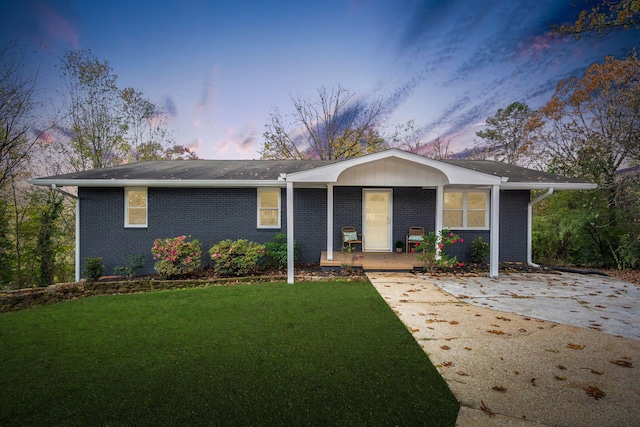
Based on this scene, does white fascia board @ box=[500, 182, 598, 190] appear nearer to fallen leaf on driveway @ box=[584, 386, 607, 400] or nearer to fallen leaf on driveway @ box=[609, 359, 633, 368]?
fallen leaf on driveway @ box=[609, 359, 633, 368]

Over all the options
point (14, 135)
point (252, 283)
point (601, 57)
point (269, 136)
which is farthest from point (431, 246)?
point (269, 136)

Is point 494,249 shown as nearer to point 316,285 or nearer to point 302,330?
point 316,285

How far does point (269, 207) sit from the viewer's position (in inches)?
364

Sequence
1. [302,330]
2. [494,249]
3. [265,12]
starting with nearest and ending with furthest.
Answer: [302,330]
[494,249]
[265,12]

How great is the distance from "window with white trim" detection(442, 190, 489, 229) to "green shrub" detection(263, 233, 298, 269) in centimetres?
546

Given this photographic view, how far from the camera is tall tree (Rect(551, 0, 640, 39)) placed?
3.52 m

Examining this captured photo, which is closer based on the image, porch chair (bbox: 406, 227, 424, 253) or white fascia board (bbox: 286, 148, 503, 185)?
white fascia board (bbox: 286, 148, 503, 185)

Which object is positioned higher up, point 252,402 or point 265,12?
point 265,12

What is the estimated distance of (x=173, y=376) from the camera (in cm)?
286

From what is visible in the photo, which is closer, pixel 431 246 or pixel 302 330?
pixel 302 330

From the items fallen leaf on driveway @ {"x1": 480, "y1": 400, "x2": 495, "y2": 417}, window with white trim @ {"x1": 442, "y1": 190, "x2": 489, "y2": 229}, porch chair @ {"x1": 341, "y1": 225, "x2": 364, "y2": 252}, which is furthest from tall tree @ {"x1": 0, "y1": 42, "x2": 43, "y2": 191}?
window with white trim @ {"x1": 442, "y1": 190, "x2": 489, "y2": 229}

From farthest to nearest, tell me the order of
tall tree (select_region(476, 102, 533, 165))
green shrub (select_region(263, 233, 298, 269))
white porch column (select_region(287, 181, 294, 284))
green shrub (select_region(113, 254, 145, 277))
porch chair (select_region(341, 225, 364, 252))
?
tall tree (select_region(476, 102, 533, 165)), porch chair (select_region(341, 225, 364, 252)), green shrub (select_region(263, 233, 298, 269)), green shrub (select_region(113, 254, 145, 277)), white porch column (select_region(287, 181, 294, 284))

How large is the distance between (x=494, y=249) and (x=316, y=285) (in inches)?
194

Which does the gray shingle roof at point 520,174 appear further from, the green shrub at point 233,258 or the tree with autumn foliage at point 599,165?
the green shrub at point 233,258
